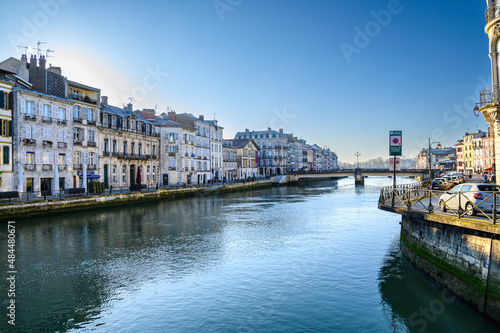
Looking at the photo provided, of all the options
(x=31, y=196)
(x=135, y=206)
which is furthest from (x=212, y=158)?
(x=31, y=196)

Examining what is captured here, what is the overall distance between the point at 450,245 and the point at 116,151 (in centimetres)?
5677

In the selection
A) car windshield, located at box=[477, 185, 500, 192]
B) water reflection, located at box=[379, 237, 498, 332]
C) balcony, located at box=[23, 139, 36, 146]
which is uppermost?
balcony, located at box=[23, 139, 36, 146]

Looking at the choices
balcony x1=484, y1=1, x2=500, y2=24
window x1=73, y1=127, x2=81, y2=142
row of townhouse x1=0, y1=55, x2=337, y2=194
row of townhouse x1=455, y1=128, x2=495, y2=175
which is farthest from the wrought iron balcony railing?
row of townhouse x1=455, y1=128, x2=495, y2=175

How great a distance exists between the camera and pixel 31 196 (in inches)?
1555

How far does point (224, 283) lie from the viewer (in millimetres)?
18484

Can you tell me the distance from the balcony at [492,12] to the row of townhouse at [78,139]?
41267 millimetres

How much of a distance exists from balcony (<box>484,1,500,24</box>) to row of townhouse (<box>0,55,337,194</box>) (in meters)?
41.3

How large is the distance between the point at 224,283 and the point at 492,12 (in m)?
22.1

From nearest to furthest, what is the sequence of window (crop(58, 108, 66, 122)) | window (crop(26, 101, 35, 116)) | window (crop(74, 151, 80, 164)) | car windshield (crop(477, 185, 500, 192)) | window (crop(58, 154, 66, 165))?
car windshield (crop(477, 185, 500, 192))
window (crop(26, 101, 35, 116))
window (crop(58, 154, 66, 165))
window (crop(58, 108, 66, 122))
window (crop(74, 151, 80, 164))

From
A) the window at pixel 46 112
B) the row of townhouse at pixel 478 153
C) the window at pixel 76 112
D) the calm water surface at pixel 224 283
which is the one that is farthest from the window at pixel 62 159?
the row of townhouse at pixel 478 153

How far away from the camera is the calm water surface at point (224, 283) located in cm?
1407

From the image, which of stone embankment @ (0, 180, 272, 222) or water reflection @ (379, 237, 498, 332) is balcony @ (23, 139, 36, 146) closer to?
stone embankment @ (0, 180, 272, 222)

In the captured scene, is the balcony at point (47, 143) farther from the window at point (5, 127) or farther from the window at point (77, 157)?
the window at point (77, 157)

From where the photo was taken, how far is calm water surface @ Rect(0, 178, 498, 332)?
14.1m
